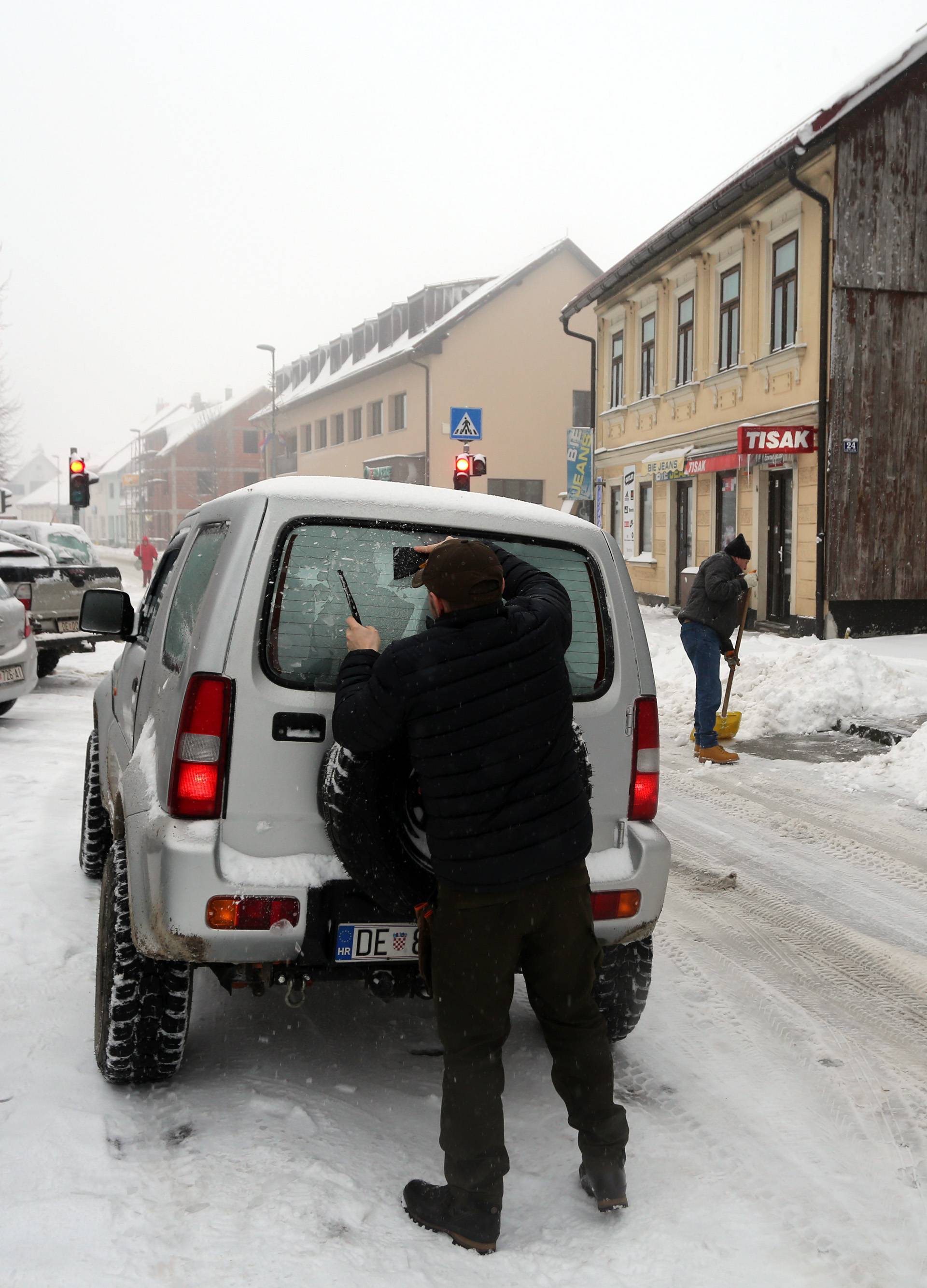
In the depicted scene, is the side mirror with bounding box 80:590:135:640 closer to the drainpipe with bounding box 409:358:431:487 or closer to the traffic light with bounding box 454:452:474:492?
the traffic light with bounding box 454:452:474:492

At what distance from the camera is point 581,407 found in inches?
1507

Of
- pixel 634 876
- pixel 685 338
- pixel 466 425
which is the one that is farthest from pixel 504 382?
pixel 634 876

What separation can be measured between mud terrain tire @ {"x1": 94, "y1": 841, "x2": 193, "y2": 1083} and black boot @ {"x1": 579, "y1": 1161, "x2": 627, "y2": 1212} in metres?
1.22

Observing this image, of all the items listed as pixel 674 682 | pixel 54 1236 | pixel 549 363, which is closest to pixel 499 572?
pixel 54 1236

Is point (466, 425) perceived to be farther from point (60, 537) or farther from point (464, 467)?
point (60, 537)

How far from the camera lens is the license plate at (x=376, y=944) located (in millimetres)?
3082

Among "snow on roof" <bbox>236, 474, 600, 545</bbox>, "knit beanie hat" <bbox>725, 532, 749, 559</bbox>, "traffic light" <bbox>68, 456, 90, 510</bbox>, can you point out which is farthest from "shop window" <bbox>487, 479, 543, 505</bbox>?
"snow on roof" <bbox>236, 474, 600, 545</bbox>

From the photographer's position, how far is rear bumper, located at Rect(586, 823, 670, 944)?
11.0 feet

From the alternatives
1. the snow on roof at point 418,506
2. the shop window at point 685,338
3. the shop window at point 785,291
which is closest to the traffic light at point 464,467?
the shop window at point 785,291

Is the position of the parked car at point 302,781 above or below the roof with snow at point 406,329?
below

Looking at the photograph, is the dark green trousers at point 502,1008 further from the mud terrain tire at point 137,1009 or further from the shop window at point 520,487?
the shop window at point 520,487

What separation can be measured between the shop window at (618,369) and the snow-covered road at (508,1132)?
22350 millimetres

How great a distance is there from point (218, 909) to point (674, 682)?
31.6 feet

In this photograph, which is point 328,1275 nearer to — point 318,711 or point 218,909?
point 218,909
